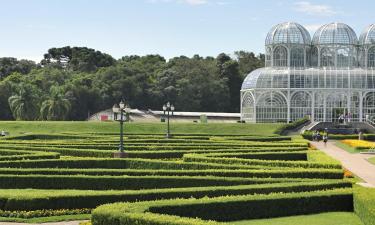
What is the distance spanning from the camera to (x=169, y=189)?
57.0ft

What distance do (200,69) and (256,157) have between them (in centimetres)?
6661

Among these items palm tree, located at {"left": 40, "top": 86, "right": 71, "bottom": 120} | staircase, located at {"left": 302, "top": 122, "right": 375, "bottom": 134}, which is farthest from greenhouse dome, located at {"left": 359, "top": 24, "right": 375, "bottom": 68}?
palm tree, located at {"left": 40, "top": 86, "right": 71, "bottom": 120}

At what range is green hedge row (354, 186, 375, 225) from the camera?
14.3 meters

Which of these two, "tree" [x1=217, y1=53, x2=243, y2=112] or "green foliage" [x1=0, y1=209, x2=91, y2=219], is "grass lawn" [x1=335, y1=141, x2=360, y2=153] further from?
"tree" [x1=217, y1=53, x2=243, y2=112]

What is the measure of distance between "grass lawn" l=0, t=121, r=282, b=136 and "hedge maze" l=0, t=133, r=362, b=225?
27511 millimetres

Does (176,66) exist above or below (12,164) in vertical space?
above

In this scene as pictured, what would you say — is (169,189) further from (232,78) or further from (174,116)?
(232,78)

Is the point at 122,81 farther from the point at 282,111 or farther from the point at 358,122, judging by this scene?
the point at 358,122

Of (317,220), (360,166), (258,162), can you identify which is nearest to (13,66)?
(360,166)

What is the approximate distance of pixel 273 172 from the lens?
21.5 metres

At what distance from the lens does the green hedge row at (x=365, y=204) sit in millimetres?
14273

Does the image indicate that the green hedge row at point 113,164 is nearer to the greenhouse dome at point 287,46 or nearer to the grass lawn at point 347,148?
the grass lawn at point 347,148

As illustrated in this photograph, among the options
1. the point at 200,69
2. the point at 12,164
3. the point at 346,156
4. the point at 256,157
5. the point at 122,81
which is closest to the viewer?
the point at 12,164

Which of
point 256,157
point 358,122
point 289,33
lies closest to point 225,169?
point 256,157
